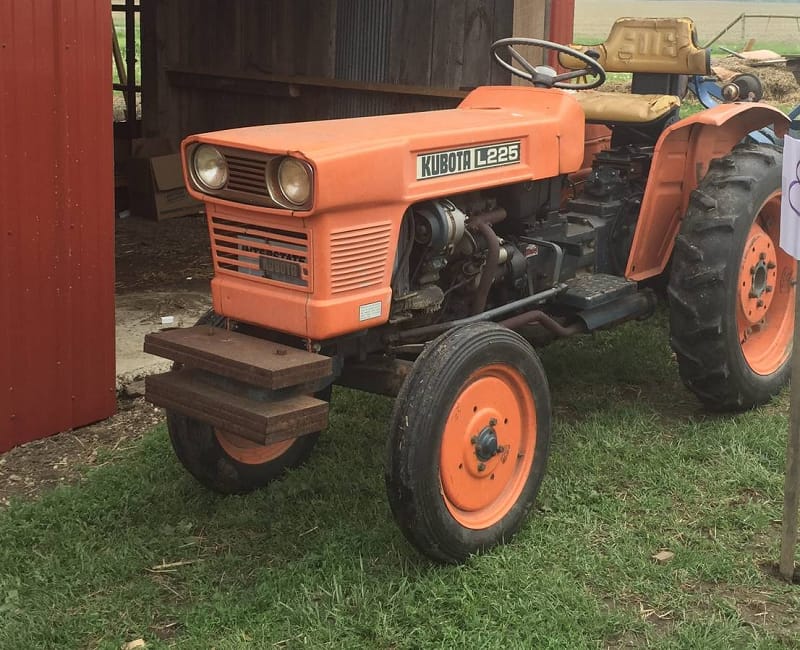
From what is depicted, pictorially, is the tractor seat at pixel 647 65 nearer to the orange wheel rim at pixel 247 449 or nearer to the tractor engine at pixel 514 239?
the tractor engine at pixel 514 239

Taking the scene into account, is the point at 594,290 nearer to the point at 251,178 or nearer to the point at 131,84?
the point at 251,178

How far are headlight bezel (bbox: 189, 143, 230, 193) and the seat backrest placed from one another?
231 cm

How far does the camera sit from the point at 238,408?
320 cm

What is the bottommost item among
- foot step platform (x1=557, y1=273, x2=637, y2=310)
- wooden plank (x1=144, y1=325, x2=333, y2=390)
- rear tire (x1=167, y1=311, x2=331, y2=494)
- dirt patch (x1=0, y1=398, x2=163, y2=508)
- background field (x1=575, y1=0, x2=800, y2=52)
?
dirt patch (x1=0, y1=398, x2=163, y2=508)

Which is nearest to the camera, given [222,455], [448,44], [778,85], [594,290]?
[222,455]

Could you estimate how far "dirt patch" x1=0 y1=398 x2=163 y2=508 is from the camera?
4.30 m

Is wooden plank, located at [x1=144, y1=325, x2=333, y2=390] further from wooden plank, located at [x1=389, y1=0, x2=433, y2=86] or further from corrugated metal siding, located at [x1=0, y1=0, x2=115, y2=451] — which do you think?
wooden plank, located at [x1=389, y1=0, x2=433, y2=86]

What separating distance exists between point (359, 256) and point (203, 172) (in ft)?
2.01

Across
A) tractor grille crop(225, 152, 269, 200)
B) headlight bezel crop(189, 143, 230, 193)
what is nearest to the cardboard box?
headlight bezel crop(189, 143, 230, 193)

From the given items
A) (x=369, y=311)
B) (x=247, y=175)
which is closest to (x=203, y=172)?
(x=247, y=175)

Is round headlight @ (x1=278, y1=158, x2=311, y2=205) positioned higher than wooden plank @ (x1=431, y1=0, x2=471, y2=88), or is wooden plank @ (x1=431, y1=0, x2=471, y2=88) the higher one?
wooden plank @ (x1=431, y1=0, x2=471, y2=88)

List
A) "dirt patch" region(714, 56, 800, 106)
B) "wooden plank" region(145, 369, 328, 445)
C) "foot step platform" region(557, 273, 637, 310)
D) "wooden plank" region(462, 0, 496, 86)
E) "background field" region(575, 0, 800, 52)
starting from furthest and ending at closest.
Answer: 1. "background field" region(575, 0, 800, 52)
2. "dirt patch" region(714, 56, 800, 106)
3. "wooden plank" region(462, 0, 496, 86)
4. "foot step platform" region(557, 273, 637, 310)
5. "wooden plank" region(145, 369, 328, 445)

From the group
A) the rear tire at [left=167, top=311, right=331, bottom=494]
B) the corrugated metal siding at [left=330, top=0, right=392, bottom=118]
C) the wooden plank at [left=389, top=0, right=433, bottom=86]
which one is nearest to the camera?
the rear tire at [left=167, top=311, right=331, bottom=494]

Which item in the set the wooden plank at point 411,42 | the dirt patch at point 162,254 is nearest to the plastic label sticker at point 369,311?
the dirt patch at point 162,254
